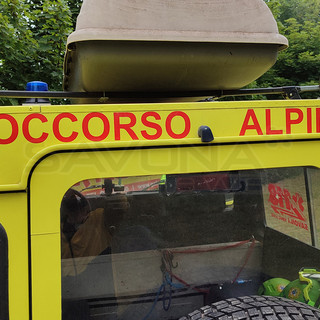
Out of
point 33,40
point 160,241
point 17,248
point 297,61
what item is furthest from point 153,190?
point 297,61

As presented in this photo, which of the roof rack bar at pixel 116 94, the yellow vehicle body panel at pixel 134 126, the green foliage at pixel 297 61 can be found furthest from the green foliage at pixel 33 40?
the green foliage at pixel 297 61

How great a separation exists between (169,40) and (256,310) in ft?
3.82

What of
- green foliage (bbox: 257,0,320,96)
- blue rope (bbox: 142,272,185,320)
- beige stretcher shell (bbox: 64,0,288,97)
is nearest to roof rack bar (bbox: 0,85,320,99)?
beige stretcher shell (bbox: 64,0,288,97)

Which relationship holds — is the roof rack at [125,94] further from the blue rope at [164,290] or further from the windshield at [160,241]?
the blue rope at [164,290]

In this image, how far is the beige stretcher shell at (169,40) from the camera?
5.14 ft

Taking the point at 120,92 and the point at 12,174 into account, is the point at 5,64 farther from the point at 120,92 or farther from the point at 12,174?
the point at 12,174

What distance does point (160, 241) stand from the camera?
1.62 meters

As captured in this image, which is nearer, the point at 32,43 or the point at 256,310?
the point at 256,310

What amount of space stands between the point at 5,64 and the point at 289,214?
535 centimetres

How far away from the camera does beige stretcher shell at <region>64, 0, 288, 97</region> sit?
61.7 inches

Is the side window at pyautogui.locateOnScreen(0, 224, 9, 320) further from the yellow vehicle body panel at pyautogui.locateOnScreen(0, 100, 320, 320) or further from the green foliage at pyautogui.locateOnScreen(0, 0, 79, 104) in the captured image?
the green foliage at pyautogui.locateOnScreen(0, 0, 79, 104)

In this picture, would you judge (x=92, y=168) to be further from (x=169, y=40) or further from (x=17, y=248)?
(x=169, y=40)

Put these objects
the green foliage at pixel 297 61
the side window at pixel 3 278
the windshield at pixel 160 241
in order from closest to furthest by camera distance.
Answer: the side window at pixel 3 278 < the windshield at pixel 160 241 < the green foliage at pixel 297 61

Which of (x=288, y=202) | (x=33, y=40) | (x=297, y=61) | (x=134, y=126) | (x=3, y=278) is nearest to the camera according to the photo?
(x=3, y=278)
